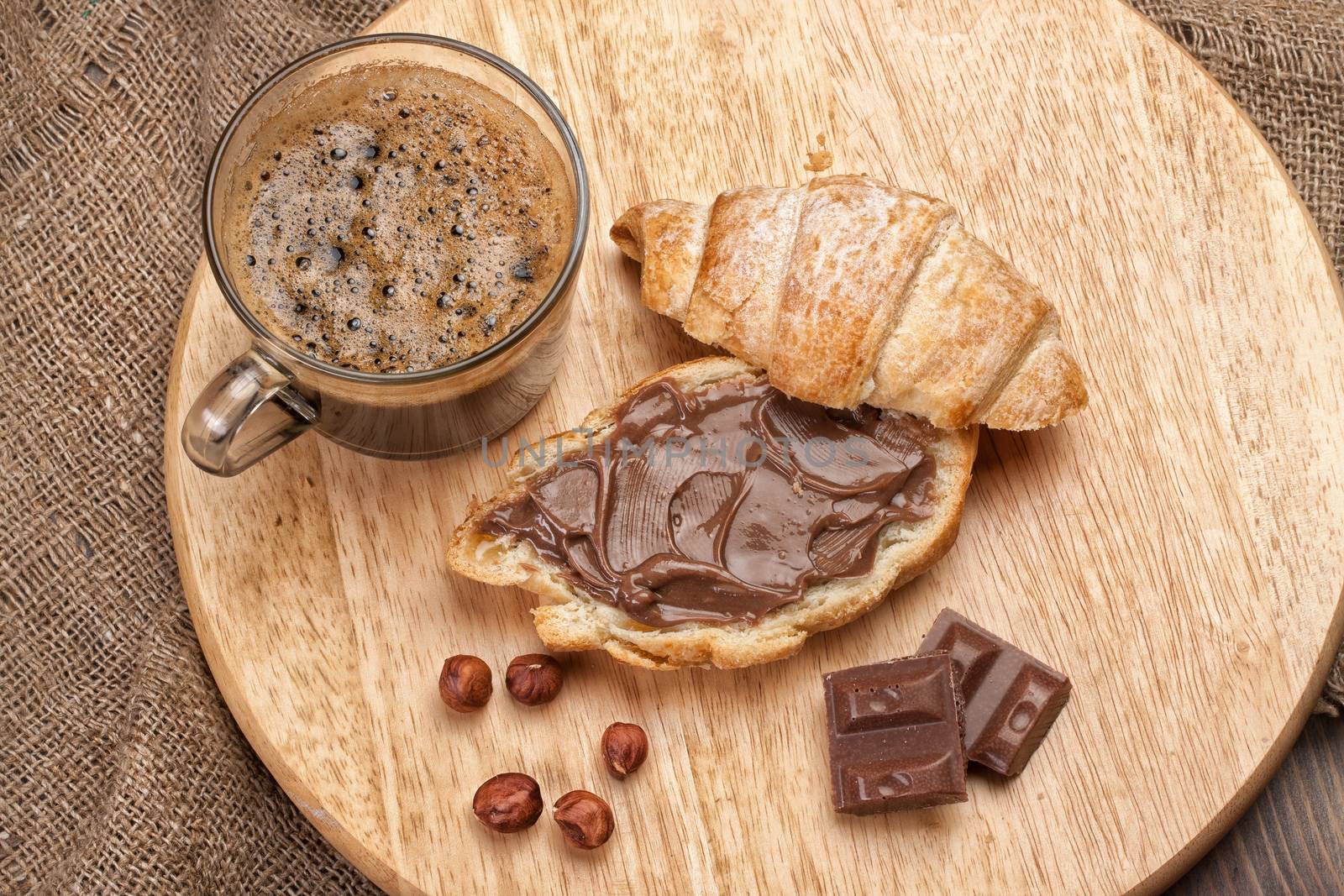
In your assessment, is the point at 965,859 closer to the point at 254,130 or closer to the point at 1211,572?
the point at 1211,572

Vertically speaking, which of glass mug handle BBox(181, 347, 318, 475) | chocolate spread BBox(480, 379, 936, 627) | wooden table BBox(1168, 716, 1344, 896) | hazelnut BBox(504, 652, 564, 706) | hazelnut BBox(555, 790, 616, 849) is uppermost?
glass mug handle BBox(181, 347, 318, 475)

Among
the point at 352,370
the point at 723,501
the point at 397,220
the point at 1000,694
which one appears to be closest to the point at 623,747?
the point at 723,501

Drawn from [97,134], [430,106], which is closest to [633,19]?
[430,106]

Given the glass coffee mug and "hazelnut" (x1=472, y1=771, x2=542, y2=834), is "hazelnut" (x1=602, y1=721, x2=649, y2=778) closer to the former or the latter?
"hazelnut" (x1=472, y1=771, x2=542, y2=834)

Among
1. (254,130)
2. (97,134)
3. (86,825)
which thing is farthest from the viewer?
(97,134)

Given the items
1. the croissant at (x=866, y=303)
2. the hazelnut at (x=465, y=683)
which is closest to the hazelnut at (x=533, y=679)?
the hazelnut at (x=465, y=683)

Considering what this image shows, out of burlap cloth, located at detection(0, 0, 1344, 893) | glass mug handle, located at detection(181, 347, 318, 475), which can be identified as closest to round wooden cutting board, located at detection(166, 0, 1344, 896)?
burlap cloth, located at detection(0, 0, 1344, 893)
